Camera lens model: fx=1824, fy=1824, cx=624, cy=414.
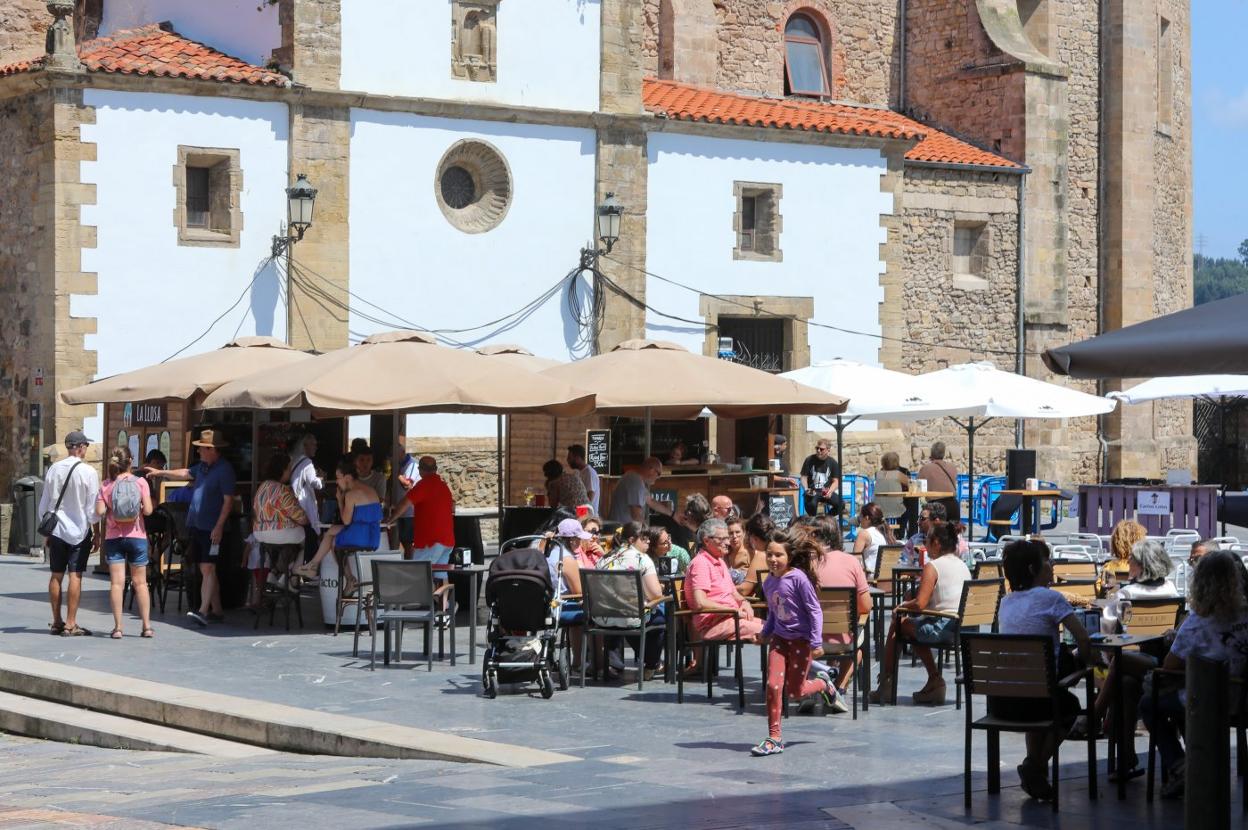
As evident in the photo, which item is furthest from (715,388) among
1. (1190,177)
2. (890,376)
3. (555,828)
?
(1190,177)

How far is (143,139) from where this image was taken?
22.3 meters

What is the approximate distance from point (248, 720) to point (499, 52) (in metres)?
15.4

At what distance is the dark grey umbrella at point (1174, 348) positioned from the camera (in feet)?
25.3

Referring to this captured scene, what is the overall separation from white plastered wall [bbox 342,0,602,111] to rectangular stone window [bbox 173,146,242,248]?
2.05 meters

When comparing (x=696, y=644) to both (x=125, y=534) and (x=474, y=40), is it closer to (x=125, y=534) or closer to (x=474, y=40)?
(x=125, y=534)

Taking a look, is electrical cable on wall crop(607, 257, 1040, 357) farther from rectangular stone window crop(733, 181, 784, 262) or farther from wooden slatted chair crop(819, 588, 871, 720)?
wooden slatted chair crop(819, 588, 871, 720)

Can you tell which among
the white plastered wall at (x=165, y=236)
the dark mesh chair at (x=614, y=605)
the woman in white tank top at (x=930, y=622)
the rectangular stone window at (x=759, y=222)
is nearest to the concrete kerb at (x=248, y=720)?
the dark mesh chair at (x=614, y=605)

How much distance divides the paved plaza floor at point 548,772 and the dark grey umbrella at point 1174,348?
82.2 inches

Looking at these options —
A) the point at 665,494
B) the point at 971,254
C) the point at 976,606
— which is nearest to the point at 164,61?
the point at 665,494

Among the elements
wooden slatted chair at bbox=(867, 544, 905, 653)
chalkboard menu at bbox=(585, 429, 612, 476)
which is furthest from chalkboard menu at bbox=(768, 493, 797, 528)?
wooden slatted chair at bbox=(867, 544, 905, 653)

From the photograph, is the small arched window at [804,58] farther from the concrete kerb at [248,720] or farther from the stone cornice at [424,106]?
the concrete kerb at [248,720]

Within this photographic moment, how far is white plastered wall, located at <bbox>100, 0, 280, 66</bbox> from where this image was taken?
78.2 ft

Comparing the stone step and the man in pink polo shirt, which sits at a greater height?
the man in pink polo shirt

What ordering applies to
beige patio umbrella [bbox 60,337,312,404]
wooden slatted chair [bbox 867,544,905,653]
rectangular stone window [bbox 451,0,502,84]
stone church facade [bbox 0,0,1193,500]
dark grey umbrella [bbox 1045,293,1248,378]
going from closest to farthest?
dark grey umbrella [bbox 1045,293,1248,378], wooden slatted chair [bbox 867,544,905,653], beige patio umbrella [bbox 60,337,312,404], stone church facade [bbox 0,0,1193,500], rectangular stone window [bbox 451,0,502,84]
